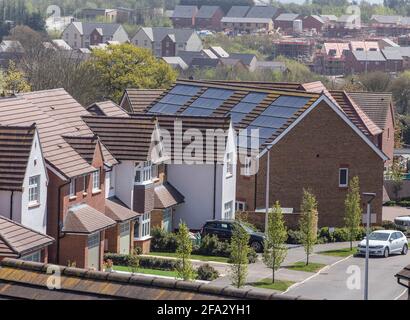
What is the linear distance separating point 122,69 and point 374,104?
771 inches

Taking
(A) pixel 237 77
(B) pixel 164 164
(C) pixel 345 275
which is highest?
(A) pixel 237 77

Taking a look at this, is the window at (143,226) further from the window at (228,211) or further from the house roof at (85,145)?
the window at (228,211)

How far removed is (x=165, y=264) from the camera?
3616cm

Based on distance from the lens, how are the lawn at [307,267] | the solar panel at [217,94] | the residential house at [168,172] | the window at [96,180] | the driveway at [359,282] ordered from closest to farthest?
the driveway at [359,282] < the window at [96,180] < the lawn at [307,267] < the residential house at [168,172] < the solar panel at [217,94]

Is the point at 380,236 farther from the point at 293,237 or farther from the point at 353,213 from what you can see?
the point at 293,237

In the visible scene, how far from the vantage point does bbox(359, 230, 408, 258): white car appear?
1594 inches

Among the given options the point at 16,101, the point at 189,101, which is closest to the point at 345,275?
the point at 16,101

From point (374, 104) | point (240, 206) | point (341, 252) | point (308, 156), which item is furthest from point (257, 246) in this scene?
point (374, 104)

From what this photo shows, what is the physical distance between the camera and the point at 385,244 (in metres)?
40.6

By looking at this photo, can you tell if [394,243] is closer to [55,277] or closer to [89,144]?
[89,144]

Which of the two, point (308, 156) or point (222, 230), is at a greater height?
point (308, 156)

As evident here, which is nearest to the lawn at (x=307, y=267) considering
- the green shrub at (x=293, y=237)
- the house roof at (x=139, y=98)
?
the green shrub at (x=293, y=237)

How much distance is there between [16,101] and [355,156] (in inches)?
625

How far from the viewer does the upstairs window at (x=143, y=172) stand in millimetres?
39812
